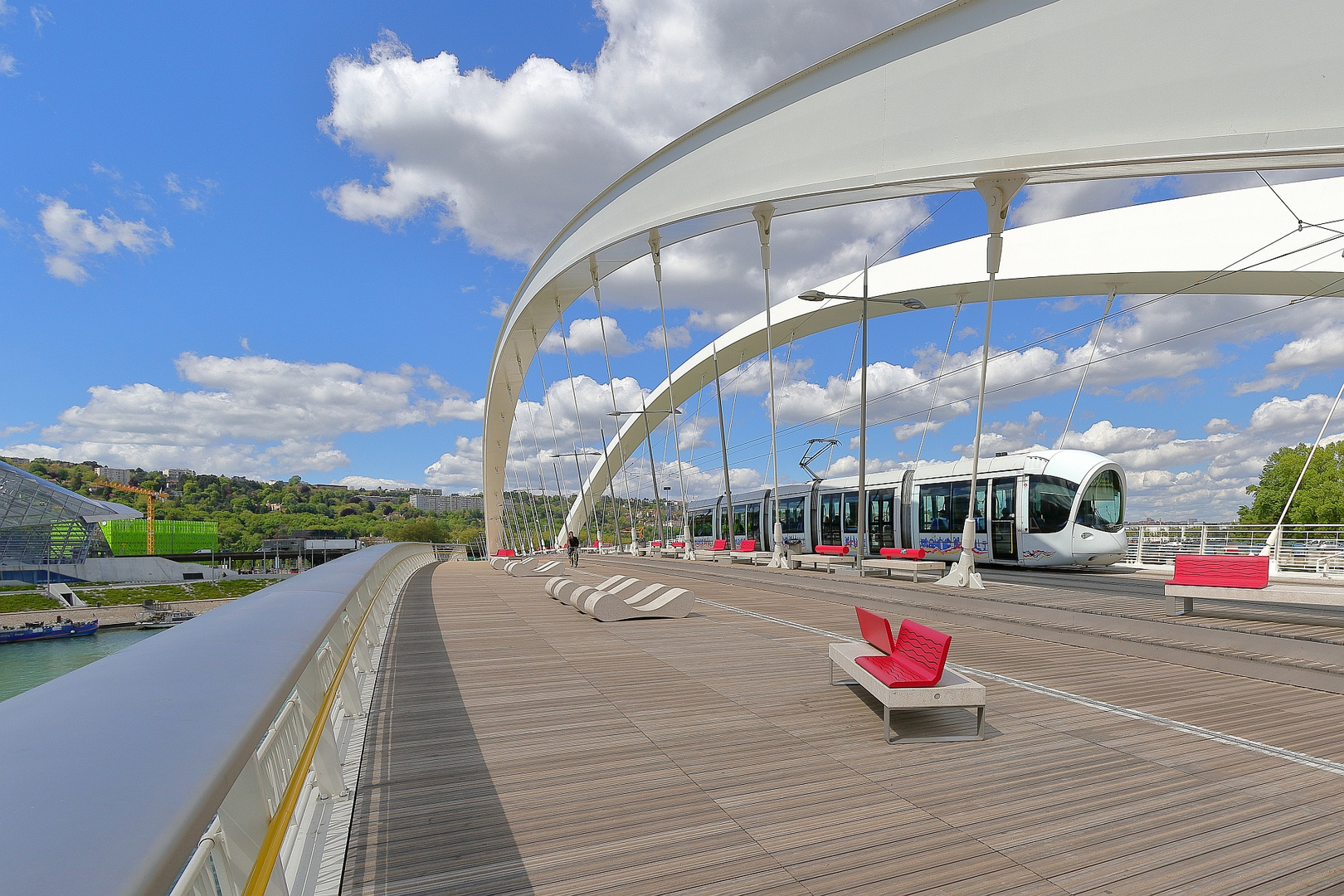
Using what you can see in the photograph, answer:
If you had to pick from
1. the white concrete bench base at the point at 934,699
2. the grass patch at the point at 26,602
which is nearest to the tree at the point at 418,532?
the grass patch at the point at 26,602

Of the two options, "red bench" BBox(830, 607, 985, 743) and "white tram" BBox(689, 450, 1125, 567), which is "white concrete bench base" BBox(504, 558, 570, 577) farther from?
"red bench" BBox(830, 607, 985, 743)

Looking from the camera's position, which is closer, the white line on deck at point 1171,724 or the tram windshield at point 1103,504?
the white line on deck at point 1171,724

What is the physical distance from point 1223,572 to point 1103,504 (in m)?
12.1

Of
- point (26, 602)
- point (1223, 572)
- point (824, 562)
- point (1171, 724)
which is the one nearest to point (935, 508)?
point (824, 562)

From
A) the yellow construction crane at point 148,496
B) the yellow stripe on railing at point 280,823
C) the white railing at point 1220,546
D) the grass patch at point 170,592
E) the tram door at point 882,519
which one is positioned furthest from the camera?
the yellow construction crane at point 148,496

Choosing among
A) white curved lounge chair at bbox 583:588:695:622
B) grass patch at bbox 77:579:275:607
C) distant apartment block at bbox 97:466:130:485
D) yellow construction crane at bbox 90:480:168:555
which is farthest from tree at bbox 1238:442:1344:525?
distant apartment block at bbox 97:466:130:485

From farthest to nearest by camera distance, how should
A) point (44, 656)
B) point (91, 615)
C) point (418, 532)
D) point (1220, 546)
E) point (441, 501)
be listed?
point (441, 501)
point (418, 532)
point (91, 615)
point (44, 656)
point (1220, 546)

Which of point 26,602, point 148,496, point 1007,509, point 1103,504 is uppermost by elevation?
point 148,496

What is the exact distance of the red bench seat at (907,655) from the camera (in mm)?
5207

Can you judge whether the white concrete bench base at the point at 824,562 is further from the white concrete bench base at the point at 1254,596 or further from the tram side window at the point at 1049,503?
the white concrete bench base at the point at 1254,596

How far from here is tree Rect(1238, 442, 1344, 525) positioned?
158ft

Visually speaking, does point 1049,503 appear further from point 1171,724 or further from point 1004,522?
point 1171,724

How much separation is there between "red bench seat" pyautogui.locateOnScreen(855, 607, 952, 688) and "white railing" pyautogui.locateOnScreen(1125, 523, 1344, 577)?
52.0 feet

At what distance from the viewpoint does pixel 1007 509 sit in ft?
68.6
